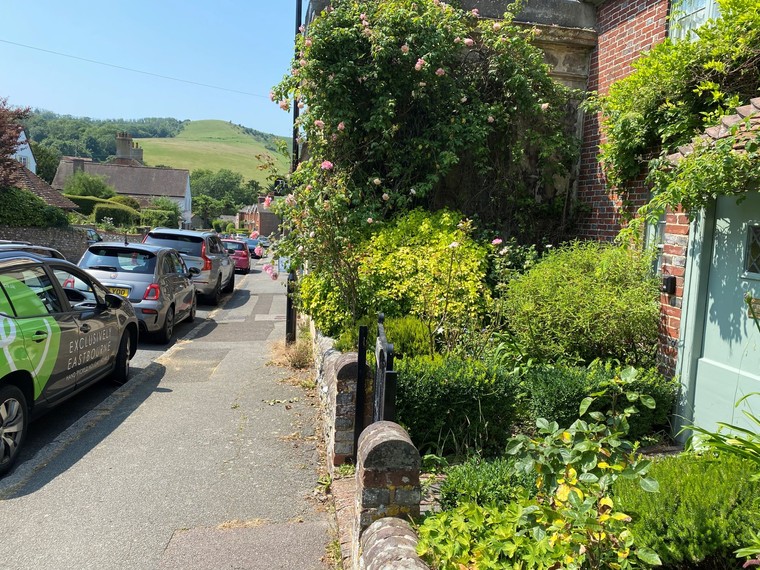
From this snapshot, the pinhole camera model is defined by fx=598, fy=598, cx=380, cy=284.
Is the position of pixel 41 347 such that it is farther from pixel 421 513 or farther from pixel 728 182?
pixel 728 182

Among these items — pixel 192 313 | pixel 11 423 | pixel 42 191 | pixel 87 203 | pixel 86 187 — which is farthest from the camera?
pixel 86 187

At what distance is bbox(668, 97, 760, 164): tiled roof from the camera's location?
14.0 feet

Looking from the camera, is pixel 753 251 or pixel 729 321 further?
pixel 729 321

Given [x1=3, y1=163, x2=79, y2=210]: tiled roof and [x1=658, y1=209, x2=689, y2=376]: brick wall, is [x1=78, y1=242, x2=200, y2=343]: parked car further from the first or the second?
[x1=3, y1=163, x2=79, y2=210]: tiled roof

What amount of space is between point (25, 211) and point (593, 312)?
1127 inches

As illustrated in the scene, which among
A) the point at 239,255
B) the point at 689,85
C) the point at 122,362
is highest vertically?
the point at 689,85

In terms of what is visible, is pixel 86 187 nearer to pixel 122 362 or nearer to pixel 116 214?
pixel 116 214

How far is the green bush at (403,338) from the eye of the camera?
18.1ft

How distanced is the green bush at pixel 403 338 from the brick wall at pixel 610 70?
3.37 meters

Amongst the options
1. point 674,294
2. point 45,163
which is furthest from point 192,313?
point 45,163

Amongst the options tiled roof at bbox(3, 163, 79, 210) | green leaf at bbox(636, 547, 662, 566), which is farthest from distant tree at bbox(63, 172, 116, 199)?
green leaf at bbox(636, 547, 662, 566)

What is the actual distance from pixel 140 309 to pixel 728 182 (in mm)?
8643

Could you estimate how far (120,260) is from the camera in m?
10.4

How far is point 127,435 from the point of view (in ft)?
18.7
